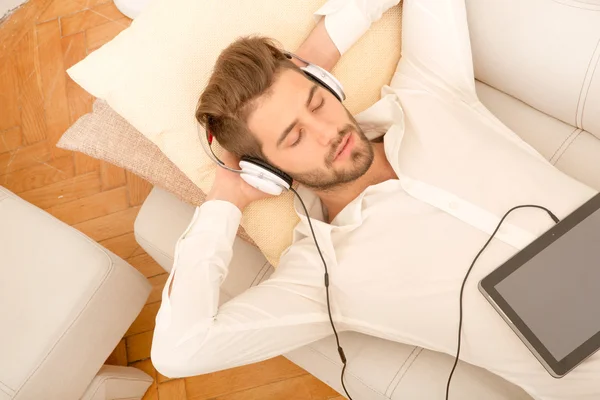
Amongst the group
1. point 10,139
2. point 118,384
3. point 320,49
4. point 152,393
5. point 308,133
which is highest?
point 320,49

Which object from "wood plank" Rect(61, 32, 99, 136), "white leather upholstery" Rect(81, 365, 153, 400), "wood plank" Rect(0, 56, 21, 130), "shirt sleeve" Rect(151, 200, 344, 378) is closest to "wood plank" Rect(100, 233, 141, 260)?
"wood plank" Rect(61, 32, 99, 136)

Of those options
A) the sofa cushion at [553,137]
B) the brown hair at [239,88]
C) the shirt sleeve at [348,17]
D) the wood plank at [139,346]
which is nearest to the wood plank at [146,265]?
the wood plank at [139,346]

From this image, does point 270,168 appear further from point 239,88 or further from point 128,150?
point 128,150

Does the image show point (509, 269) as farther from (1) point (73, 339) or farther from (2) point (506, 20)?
(1) point (73, 339)

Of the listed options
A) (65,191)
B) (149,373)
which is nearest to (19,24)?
(65,191)

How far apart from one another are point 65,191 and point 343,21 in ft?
4.77

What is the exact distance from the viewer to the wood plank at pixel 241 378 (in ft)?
5.56

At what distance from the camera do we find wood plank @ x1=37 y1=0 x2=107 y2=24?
88.7 inches

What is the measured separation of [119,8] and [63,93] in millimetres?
471

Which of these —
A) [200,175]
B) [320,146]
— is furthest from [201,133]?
[320,146]

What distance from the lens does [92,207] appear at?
2.02 meters

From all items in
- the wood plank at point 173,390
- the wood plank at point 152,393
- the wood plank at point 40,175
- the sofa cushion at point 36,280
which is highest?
the sofa cushion at point 36,280

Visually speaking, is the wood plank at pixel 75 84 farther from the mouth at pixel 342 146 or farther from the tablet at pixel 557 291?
the tablet at pixel 557 291

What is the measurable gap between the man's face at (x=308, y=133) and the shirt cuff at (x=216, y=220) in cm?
18
